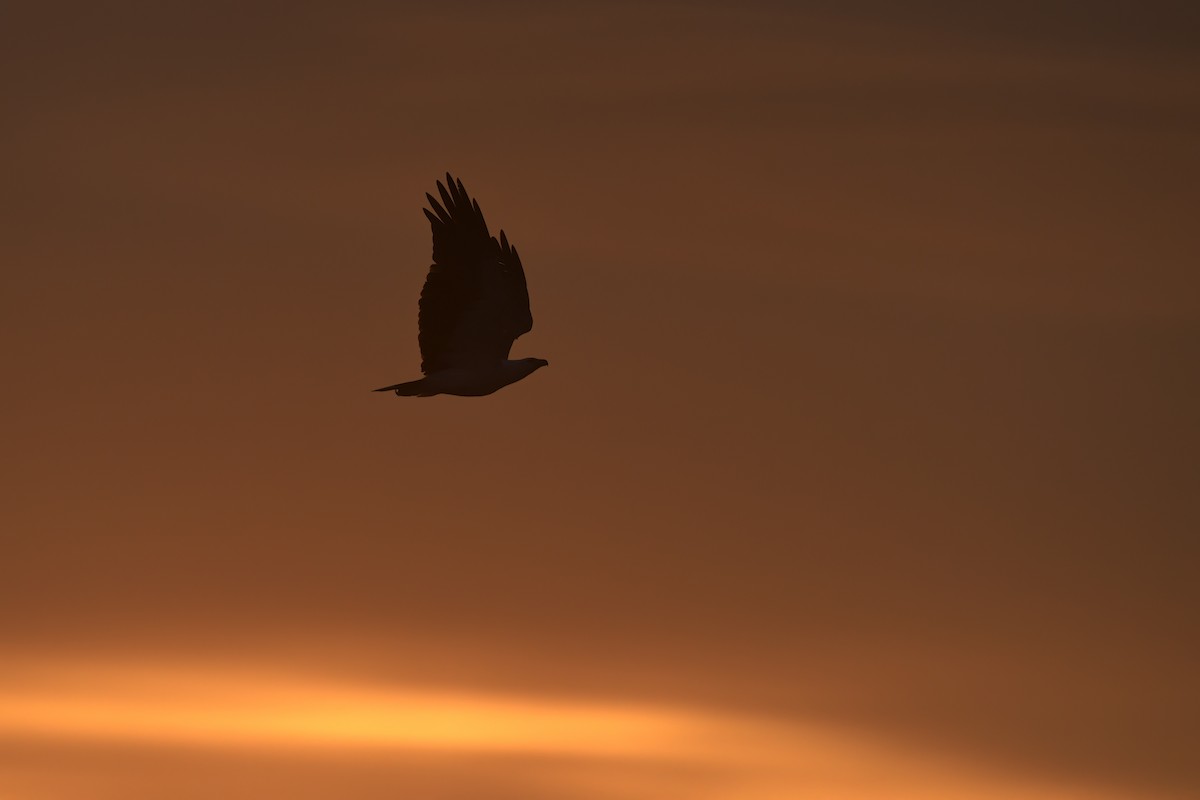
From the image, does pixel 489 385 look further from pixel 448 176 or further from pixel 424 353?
pixel 448 176

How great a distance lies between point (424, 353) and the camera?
3834cm

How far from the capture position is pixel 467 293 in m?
37.8

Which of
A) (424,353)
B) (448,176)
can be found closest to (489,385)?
(424,353)

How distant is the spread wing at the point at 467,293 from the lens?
37.2 m

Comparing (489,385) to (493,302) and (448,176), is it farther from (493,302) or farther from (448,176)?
(448,176)

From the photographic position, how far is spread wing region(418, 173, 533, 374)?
1467 inches

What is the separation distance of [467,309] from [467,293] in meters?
0.34

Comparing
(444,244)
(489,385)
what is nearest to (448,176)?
(444,244)

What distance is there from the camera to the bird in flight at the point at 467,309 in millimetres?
37281

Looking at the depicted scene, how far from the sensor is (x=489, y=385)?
127 ft

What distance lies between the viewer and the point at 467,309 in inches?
1497

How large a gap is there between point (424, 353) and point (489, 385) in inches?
49.5

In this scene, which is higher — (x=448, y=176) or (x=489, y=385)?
(x=448, y=176)

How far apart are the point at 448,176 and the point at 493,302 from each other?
2.39 meters
